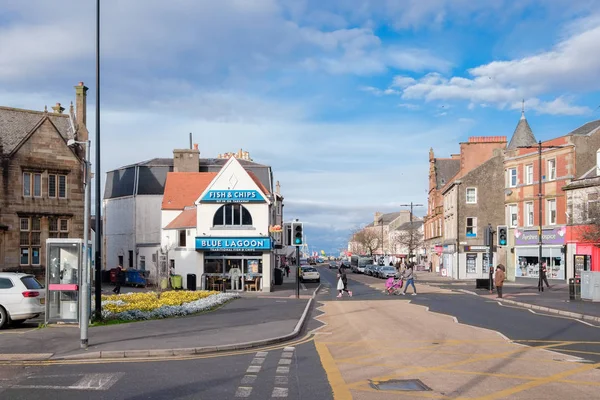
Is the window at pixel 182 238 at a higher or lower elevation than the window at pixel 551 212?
lower

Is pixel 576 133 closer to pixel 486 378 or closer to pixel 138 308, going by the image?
pixel 138 308

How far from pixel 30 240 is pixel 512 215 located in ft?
125

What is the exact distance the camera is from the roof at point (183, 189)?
1802 inches

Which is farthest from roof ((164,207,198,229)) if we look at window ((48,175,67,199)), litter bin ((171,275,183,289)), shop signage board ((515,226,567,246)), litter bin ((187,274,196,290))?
shop signage board ((515,226,567,246))

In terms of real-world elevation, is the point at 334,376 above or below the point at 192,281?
above

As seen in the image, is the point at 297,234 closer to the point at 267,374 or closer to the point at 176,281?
the point at 176,281

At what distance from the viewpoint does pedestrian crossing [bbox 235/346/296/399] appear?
9312mm

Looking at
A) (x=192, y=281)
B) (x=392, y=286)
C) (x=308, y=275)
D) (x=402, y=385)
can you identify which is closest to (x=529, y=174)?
(x=308, y=275)

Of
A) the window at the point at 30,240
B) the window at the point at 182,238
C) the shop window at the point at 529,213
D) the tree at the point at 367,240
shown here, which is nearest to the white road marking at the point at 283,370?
the window at the point at 30,240

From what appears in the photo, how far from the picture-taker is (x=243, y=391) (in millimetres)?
9391

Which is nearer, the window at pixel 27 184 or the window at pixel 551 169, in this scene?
the window at pixel 27 184

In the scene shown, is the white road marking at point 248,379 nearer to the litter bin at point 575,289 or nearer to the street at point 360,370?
the street at point 360,370

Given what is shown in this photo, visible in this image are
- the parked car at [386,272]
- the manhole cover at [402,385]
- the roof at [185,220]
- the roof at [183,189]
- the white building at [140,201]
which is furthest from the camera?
the parked car at [386,272]

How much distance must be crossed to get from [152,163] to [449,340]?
4694 centimetres
